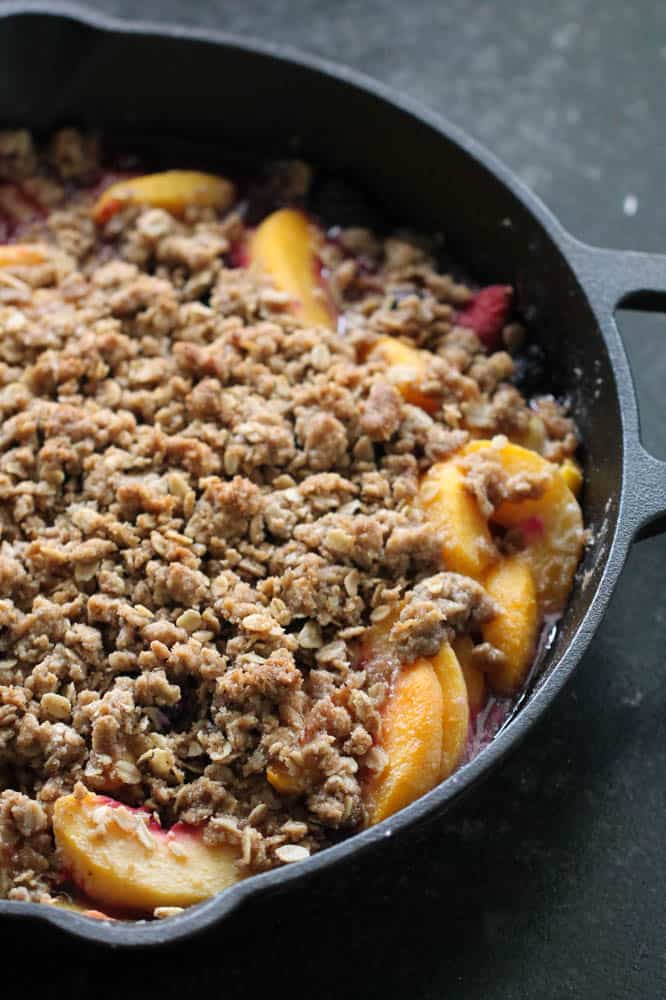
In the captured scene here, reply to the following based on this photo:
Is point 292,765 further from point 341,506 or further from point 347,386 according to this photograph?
point 347,386

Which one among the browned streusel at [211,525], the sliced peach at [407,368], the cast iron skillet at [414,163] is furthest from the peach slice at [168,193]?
the sliced peach at [407,368]

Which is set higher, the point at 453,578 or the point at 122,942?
the point at 453,578

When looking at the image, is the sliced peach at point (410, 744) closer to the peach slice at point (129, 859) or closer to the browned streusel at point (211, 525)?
the browned streusel at point (211, 525)

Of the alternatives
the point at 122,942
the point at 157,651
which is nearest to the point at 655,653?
the point at 157,651

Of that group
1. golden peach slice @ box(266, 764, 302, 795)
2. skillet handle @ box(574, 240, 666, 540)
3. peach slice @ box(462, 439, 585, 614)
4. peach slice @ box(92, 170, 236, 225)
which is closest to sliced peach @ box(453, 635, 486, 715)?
peach slice @ box(462, 439, 585, 614)

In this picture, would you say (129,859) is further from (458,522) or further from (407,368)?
(407,368)

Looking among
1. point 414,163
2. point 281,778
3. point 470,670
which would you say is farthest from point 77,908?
point 414,163
